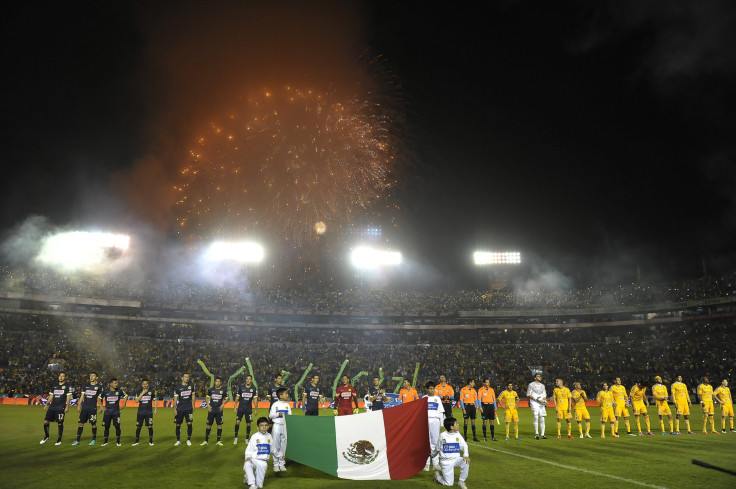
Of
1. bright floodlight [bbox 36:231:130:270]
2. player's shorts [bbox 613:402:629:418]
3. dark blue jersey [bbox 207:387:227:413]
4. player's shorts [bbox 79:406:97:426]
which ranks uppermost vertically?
bright floodlight [bbox 36:231:130:270]

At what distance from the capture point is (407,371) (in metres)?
45.8

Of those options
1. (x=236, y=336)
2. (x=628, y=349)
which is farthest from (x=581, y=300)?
(x=236, y=336)

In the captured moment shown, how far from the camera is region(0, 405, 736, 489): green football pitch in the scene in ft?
33.8

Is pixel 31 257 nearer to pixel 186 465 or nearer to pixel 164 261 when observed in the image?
pixel 164 261

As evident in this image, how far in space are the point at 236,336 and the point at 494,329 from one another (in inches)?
1215

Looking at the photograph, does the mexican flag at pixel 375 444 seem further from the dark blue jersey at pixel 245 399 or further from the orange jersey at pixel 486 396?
the orange jersey at pixel 486 396

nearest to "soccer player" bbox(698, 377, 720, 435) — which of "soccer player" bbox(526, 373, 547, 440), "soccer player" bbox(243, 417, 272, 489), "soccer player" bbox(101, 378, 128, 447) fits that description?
"soccer player" bbox(526, 373, 547, 440)

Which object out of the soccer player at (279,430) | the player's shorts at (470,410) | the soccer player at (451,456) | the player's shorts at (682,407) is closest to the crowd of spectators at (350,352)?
the player's shorts at (470,410)

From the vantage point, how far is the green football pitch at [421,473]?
33.8 feet

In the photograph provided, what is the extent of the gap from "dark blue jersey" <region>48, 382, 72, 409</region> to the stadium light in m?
42.8

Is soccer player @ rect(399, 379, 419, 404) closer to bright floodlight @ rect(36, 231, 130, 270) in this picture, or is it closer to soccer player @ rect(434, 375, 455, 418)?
soccer player @ rect(434, 375, 455, 418)

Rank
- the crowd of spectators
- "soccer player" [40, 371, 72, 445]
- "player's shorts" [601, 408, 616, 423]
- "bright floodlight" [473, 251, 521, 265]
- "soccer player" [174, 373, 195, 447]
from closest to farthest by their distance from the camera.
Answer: "soccer player" [174, 373, 195, 447] → "soccer player" [40, 371, 72, 445] → "player's shorts" [601, 408, 616, 423] → the crowd of spectators → "bright floodlight" [473, 251, 521, 265]

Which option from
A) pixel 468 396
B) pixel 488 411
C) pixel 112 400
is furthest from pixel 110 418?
pixel 488 411

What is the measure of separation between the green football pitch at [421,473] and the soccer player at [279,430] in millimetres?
288
